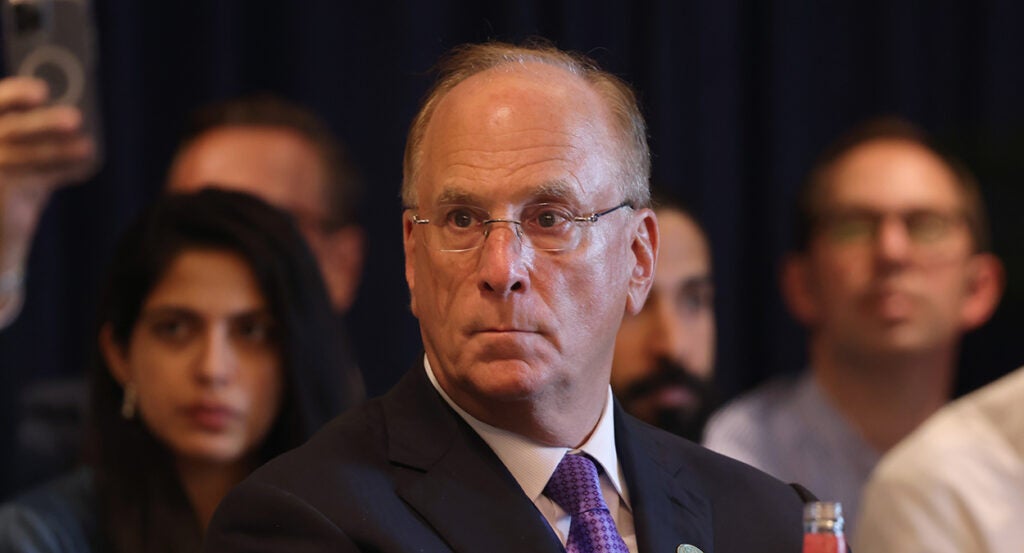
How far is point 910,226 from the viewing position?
165 inches

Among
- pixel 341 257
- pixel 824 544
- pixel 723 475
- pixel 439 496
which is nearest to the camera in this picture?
pixel 824 544

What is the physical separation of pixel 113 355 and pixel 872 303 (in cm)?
193

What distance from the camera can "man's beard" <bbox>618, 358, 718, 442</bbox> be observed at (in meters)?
4.09

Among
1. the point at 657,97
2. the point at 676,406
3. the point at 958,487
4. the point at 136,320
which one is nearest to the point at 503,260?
the point at 958,487

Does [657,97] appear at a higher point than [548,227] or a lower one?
lower

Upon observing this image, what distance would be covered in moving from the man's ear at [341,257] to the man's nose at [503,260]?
5.77 feet

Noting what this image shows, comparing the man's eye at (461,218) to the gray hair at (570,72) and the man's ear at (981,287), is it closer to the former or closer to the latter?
the gray hair at (570,72)

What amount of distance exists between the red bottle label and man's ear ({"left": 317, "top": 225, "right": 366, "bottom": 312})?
2.24 metres

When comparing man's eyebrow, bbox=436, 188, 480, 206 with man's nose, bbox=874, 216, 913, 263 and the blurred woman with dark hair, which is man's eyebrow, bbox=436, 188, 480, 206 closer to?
the blurred woman with dark hair

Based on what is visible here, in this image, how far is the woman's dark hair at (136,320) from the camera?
3.06 m

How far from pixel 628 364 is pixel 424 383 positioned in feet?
6.14

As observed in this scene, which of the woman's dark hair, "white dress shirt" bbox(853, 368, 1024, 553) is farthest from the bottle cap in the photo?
the woman's dark hair

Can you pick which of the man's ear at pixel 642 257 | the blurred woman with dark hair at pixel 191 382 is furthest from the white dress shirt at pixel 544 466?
the blurred woman with dark hair at pixel 191 382

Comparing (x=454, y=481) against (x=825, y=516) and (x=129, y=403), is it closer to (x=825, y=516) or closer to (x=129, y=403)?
(x=825, y=516)
